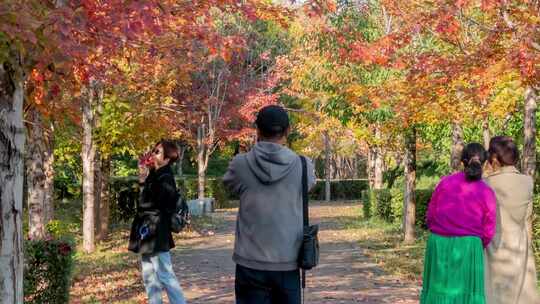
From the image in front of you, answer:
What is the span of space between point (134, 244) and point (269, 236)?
3296 mm

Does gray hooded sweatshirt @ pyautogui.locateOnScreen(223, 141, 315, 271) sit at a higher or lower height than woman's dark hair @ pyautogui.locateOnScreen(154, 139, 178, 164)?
lower

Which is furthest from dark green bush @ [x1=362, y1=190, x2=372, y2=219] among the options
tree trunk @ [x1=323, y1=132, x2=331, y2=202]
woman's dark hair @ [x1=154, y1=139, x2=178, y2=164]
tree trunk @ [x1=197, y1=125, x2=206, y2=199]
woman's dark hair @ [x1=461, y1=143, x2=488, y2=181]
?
woman's dark hair @ [x1=461, y1=143, x2=488, y2=181]

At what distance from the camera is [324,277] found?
458 inches

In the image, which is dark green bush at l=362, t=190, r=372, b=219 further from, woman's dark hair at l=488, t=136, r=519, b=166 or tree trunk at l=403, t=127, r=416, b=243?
woman's dark hair at l=488, t=136, r=519, b=166

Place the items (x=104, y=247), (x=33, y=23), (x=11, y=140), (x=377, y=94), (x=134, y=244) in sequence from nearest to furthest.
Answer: (x=33, y=23) < (x=11, y=140) < (x=134, y=244) < (x=377, y=94) < (x=104, y=247)

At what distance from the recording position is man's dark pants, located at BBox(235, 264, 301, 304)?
4.05 m

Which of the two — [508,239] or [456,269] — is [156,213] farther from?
[508,239]

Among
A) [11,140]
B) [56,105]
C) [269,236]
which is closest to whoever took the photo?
[269,236]

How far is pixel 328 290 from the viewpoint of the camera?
1019 cm

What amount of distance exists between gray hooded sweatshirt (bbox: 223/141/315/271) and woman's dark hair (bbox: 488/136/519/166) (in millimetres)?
2322

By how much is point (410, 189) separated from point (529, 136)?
6.67 meters

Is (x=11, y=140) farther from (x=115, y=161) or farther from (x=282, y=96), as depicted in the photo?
(x=282, y=96)

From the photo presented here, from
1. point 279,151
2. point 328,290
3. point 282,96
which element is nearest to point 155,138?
point 328,290

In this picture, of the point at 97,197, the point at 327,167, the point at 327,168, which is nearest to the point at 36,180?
the point at 97,197
